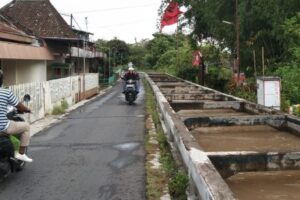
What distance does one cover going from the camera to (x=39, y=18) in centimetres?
3550

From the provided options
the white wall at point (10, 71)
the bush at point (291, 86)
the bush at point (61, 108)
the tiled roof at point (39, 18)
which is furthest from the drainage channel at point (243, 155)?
the tiled roof at point (39, 18)

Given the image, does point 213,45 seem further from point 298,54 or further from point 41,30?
Result: point 298,54

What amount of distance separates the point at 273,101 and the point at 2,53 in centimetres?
949

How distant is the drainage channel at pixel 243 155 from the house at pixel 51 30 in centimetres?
2307

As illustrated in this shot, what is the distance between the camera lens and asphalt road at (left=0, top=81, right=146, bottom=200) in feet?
23.0

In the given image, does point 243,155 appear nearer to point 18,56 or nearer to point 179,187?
point 179,187

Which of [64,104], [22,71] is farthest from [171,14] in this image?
[64,104]

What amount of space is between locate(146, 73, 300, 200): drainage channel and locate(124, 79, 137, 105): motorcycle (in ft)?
40.3

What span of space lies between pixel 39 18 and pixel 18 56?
56.4 feet

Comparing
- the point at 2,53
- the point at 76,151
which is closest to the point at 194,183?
the point at 76,151

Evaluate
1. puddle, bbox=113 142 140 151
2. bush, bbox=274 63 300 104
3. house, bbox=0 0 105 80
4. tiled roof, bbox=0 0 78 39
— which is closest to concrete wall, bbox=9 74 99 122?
puddle, bbox=113 142 140 151

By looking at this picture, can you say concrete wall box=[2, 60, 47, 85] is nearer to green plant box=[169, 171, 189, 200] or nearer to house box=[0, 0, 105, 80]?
house box=[0, 0, 105, 80]

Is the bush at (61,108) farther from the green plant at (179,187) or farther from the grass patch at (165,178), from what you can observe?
the green plant at (179,187)

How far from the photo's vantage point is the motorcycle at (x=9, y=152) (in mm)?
7277
